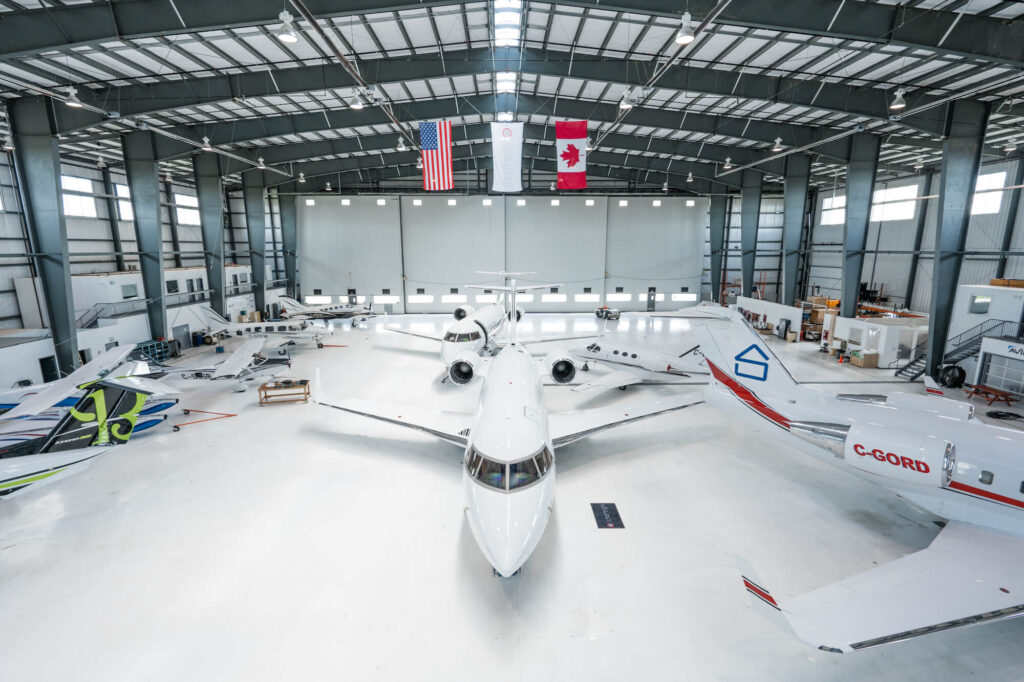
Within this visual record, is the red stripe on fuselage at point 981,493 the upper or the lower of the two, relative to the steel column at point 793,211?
lower

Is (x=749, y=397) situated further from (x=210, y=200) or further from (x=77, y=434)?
(x=210, y=200)

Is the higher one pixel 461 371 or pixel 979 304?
pixel 979 304

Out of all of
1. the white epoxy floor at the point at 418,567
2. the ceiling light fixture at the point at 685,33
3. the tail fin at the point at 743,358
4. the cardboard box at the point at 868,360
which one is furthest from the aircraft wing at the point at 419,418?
the cardboard box at the point at 868,360

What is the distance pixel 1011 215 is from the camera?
25281mm

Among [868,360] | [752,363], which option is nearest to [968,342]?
[868,360]

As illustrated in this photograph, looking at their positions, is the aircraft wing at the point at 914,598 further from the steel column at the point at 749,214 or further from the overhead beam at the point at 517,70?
the steel column at the point at 749,214

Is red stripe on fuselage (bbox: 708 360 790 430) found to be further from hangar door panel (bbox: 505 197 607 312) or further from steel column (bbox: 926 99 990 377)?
hangar door panel (bbox: 505 197 607 312)

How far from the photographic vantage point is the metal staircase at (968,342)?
1756 centimetres

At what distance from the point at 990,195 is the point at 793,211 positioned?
11816 mm

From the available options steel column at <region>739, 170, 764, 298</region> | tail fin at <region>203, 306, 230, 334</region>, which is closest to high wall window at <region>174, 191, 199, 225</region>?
tail fin at <region>203, 306, 230, 334</region>

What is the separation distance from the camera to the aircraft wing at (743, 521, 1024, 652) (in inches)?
191

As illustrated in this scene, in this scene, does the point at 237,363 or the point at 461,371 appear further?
the point at 237,363

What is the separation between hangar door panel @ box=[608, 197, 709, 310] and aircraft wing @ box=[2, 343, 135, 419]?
1321 inches

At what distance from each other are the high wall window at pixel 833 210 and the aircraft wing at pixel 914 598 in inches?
1566
